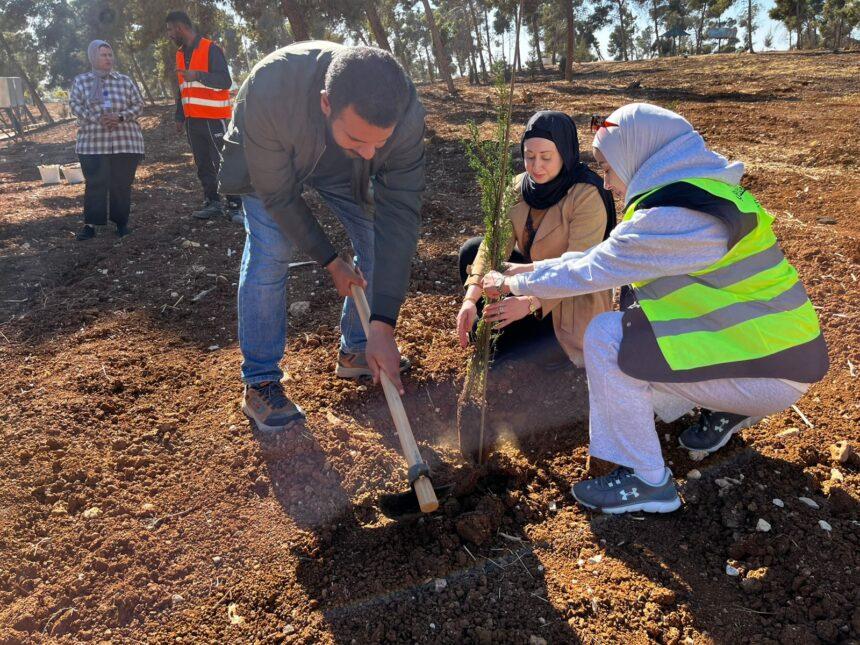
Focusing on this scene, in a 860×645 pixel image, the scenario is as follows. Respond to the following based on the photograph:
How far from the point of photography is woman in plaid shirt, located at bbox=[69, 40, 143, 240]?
5.61 metres

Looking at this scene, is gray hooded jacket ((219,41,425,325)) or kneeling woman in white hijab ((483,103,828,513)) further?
gray hooded jacket ((219,41,425,325))

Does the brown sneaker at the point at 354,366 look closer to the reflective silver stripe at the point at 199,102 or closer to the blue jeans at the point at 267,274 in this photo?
the blue jeans at the point at 267,274

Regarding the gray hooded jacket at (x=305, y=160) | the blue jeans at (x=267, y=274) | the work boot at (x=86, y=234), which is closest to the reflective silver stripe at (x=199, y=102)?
the work boot at (x=86, y=234)

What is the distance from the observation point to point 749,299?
1950 mm

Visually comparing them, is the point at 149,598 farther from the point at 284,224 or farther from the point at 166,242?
the point at 166,242

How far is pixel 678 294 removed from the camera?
A: 2.01 meters

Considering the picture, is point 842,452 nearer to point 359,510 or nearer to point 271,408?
point 359,510

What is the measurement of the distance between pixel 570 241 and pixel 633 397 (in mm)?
1021

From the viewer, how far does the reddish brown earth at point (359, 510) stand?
197cm

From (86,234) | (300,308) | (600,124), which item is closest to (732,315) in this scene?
(600,124)

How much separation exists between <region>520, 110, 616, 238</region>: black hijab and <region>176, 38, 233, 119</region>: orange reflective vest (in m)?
4.09

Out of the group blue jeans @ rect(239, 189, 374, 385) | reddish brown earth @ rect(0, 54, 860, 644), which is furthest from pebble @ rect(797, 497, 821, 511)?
blue jeans @ rect(239, 189, 374, 385)

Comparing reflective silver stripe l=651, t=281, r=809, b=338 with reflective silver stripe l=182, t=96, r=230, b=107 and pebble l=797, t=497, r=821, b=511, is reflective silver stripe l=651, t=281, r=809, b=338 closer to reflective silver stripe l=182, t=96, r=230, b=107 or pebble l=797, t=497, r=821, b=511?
pebble l=797, t=497, r=821, b=511

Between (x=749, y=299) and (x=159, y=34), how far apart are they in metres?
19.7
